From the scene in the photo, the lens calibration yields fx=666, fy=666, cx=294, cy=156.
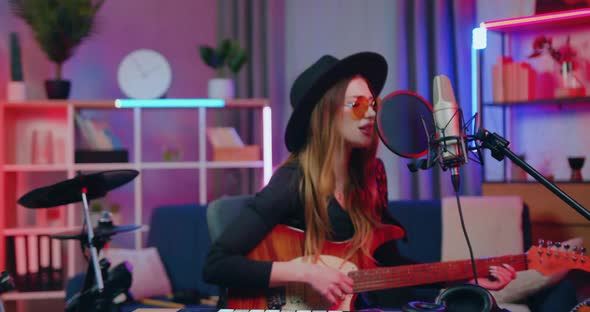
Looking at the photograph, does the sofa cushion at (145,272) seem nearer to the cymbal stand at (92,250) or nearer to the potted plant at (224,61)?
the cymbal stand at (92,250)

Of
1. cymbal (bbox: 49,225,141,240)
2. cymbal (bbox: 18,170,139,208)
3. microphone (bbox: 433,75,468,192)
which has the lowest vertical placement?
cymbal (bbox: 49,225,141,240)

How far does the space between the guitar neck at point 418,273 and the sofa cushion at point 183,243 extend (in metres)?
1.59

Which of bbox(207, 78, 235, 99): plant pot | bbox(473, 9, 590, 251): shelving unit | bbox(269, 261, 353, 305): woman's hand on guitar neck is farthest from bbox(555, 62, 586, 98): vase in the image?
bbox(269, 261, 353, 305): woman's hand on guitar neck

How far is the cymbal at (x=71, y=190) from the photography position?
2355 millimetres

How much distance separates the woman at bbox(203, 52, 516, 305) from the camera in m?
2.02

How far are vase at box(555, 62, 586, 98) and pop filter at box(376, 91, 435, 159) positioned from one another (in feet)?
6.48

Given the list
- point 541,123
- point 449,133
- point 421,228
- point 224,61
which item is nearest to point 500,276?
point 449,133

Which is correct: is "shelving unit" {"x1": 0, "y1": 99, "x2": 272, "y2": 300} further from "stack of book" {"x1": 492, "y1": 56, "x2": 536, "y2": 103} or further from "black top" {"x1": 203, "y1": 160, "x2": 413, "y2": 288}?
"black top" {"x1": 203, "y1": 160, "x2": 413, "y2": 288}

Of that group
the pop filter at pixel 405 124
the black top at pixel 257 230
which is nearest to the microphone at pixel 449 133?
the pop filter at pixel 405 124

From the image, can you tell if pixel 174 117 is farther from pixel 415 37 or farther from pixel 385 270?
pixel 385 270

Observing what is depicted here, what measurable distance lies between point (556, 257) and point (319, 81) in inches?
34.8

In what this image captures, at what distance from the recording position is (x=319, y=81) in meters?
2.14

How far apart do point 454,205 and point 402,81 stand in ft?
3.41

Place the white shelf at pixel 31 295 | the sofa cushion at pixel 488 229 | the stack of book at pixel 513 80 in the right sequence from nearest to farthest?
the sofa cushion at pixel 488 229 → the stack of book at pixel 513 80 → the white shelf at pixel 31 295
